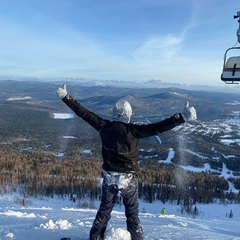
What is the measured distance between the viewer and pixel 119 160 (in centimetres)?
354

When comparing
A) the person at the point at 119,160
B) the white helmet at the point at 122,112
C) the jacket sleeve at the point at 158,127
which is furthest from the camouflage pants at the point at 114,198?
the white helmet at the point at 122,112

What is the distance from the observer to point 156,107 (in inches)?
5719

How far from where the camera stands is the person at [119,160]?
3.50 m

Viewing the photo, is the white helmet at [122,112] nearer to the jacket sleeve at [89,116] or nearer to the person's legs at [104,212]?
the jacket sleeve at [89,116]

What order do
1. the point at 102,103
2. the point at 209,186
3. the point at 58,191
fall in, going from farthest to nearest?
1. the point at 102,103
2. the point at 209,186
3. the point at 58,191

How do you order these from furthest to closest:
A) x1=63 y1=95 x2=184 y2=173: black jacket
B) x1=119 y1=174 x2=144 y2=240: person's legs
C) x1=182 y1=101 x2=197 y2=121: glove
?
1. x1=119 y1=174 x2=144 y2=240: person's legs
2. x1=63 y1=95 x2=184 y2=173: black jacket
3. x1=182 y1=101 x2=197 y2=121: glove

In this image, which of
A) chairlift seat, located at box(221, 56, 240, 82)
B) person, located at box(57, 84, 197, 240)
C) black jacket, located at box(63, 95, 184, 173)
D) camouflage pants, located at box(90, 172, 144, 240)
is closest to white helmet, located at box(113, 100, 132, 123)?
person, located at box(57, 84, 197, 240)

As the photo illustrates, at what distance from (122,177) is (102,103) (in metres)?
141

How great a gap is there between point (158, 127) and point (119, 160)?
0.58 metres

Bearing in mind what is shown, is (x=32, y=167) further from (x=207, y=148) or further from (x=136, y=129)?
(x=207, y=148)

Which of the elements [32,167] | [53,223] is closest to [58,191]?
[32,167]

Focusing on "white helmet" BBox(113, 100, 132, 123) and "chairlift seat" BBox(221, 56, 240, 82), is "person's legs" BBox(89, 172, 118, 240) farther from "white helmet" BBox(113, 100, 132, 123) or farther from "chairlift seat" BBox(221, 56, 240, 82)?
"chairlift seat" BBox(221, 56, 240, 82)

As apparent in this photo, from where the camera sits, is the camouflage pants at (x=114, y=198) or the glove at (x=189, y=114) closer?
the glove at (x=189, y=114)

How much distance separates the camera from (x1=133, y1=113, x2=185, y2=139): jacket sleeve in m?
3.31
